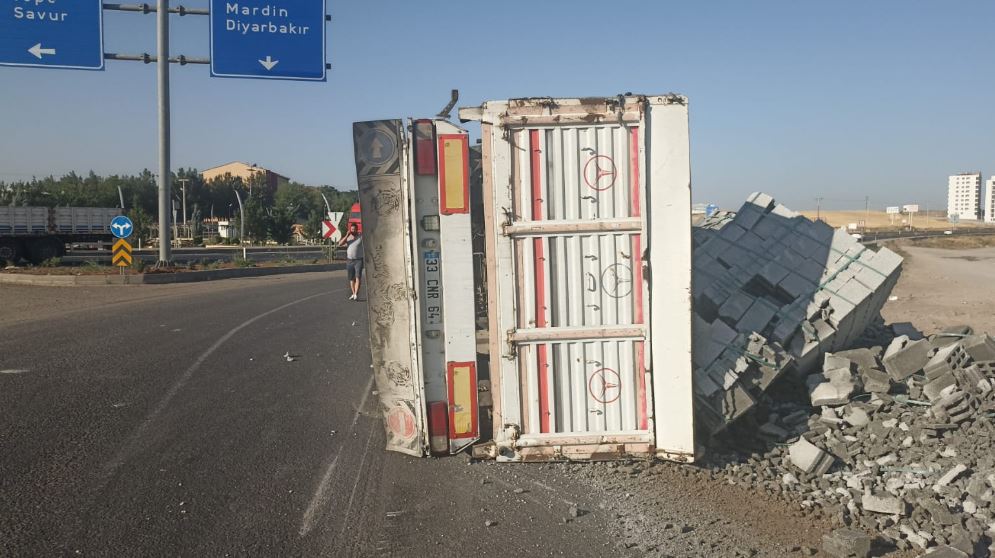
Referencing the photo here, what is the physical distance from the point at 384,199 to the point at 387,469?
189cm

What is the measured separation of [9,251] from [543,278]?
96.4 feet

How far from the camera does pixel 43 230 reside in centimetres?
2959

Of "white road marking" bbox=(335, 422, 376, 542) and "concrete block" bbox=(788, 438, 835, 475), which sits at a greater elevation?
"concrete block" bbox=(788, 438, 835, 475)

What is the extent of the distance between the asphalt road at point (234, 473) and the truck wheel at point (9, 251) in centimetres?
2130

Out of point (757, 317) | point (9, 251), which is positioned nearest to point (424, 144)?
point (757, 317)

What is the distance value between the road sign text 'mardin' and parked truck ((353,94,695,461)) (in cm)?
1322

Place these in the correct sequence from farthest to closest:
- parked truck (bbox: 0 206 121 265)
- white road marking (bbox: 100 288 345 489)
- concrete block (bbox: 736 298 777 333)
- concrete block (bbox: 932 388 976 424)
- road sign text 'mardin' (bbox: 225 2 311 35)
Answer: parked truck (bbox: 0 206 121 265) → road sign text 'mardin' (bbox: 225 2 311 35) → concrete block (bbox: 736 298 777 333) → concrete block (bbox: 932 388 976 424) → white road marking (bbox: 100 288 345 489)

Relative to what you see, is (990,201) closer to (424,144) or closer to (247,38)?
(247,38)

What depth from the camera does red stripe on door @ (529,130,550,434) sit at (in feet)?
16.2

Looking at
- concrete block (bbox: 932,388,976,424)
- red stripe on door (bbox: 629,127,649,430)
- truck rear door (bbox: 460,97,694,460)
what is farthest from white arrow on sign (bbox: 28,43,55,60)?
concrete block (bbox: 932,388,976,424)

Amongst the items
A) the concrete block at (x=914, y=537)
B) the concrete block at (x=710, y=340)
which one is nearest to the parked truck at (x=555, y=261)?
the concrete block at (x=710, y=340)

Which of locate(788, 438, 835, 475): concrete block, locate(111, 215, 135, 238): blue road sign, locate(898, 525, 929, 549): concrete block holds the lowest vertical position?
locate(898, 525, 929, 549): concrete block

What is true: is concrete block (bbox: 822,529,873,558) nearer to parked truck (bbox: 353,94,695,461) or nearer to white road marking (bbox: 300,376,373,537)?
parked truck (bbox: 353,94,695,461)

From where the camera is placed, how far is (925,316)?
1566 centimetres
